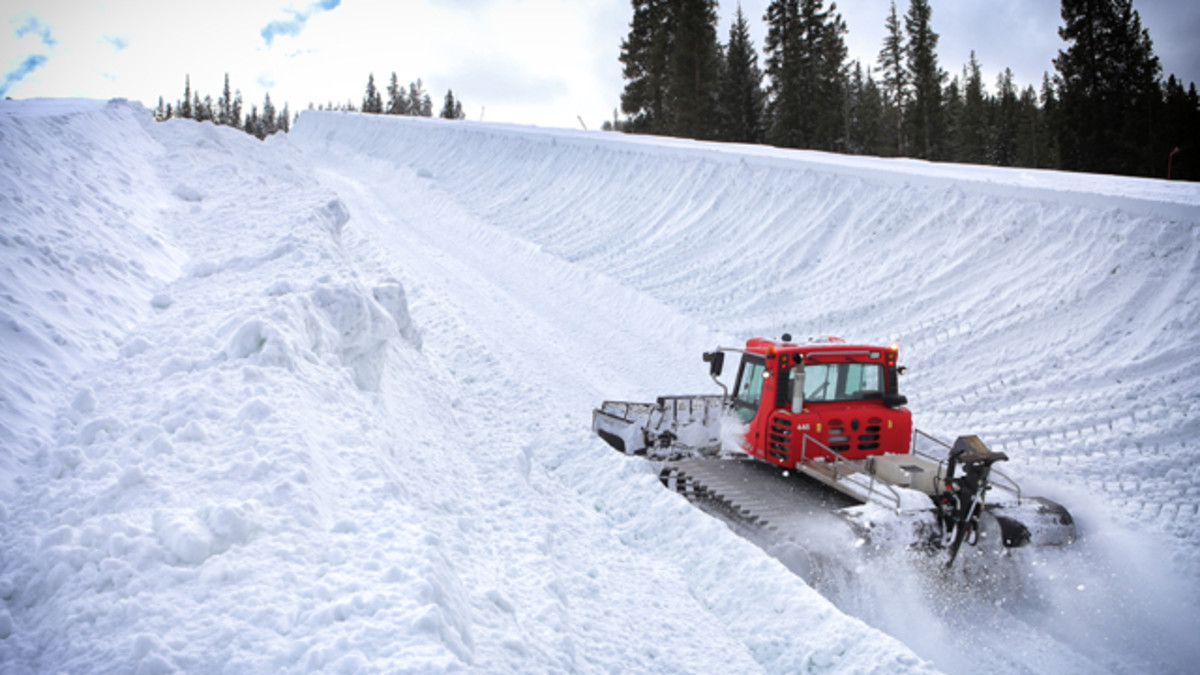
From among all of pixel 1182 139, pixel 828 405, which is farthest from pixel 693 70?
pixel 828 405

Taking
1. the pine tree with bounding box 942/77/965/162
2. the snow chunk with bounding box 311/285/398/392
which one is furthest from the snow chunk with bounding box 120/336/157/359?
the pine tree with bounding box 942/77/965/162

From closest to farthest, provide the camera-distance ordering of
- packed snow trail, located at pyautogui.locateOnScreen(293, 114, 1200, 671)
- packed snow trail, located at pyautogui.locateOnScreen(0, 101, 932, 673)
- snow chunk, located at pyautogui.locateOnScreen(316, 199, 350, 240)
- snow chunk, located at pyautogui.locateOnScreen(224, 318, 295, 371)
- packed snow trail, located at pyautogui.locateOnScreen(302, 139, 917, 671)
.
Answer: packed snow trail, located at pyautogui.locateOnScreen(0, 101, 932, 673) → packed snow trail, located at pyautogui.locateOnScreen(302, 139, 917, 671) → snow chunk, located at pyautogui.locateOnScreen(224, 318, 295, 371) → packed snow trail, located at pyautogui.locateOnScreen(293, 114, 1200, 671) → snow chunk, located at pyautogui.locateOnScreen(316, 199, 350, 240)

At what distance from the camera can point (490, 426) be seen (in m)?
9.53

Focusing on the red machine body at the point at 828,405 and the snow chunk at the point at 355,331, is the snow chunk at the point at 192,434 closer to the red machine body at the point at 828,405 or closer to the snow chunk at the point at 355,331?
the snow chunk at the point at 355,331

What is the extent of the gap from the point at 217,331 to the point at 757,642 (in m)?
5.35

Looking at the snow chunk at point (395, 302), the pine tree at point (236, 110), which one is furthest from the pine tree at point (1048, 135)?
the pine tree at point (236, 110)

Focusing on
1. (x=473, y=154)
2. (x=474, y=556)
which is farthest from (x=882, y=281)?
(x=473, y=154)

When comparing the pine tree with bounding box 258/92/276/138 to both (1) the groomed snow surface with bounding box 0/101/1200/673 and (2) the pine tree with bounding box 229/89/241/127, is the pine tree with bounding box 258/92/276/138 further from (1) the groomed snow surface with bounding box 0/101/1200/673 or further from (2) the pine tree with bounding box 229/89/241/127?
(1) the groomed snow surface with bounding box 0/101/1200/673

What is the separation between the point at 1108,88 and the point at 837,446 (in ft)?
115

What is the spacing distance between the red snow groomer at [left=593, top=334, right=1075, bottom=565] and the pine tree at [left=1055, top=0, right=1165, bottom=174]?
30962 mm

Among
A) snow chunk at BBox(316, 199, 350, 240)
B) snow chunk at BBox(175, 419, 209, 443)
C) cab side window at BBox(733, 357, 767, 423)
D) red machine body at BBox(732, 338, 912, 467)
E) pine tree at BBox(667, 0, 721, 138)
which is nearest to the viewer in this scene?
snow chunk at BBox(175, 419, 209, 443)

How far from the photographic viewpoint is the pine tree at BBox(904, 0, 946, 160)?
47.8 metres

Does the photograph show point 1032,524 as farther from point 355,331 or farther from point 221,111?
point 221,111

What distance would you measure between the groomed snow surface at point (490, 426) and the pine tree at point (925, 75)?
34831 millimetres
